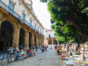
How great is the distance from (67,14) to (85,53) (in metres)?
4.32

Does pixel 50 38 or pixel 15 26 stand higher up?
pixel 15 26

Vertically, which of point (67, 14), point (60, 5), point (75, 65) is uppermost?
point (60, 5)

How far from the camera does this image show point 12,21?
12.5 meters

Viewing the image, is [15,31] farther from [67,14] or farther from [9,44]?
[67,14]

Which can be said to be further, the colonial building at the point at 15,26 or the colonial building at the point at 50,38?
the colonial building at the point at 50,38

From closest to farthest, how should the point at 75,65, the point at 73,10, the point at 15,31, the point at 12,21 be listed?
the point at 75,65, the point at 73,10, the point at 12,21, the point at 15,31

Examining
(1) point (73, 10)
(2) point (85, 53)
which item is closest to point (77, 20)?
(1) point (73, 10)

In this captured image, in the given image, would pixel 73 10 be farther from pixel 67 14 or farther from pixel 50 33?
pixel 50 33

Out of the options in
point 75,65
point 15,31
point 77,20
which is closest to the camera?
point 75,65

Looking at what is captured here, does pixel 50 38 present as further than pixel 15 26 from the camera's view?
Yes

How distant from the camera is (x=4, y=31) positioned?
17312 millimetres

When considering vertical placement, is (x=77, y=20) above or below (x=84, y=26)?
above

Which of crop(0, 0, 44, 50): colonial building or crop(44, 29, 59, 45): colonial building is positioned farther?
crop(44, 29, 59, 45): colonial building

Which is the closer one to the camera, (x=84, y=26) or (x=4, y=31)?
(x=84, y=26)
